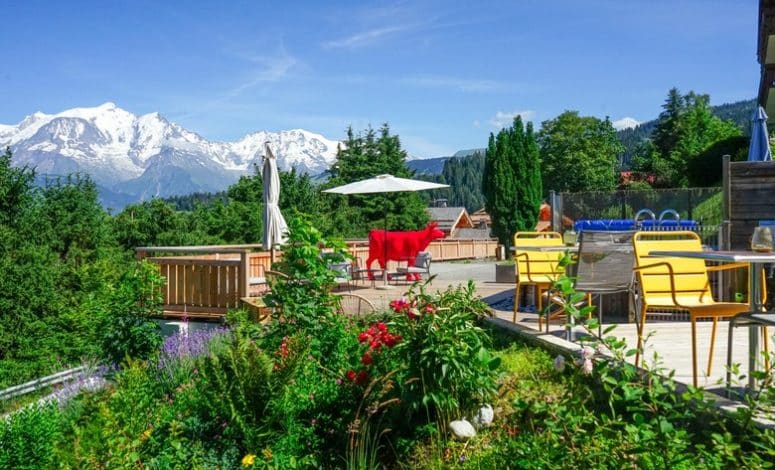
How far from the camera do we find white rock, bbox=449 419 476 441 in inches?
138

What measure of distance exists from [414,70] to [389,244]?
8.66 m

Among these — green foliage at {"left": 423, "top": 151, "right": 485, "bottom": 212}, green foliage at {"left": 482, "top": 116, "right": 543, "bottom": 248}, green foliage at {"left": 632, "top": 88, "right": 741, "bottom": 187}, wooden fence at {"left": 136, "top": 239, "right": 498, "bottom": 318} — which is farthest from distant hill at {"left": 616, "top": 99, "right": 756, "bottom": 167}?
wooden fence at {"left": 136, "top": 239, "right": 498, "bottom": 318}

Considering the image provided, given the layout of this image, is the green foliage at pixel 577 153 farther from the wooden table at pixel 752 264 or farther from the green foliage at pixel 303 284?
the wooden table at pixel 752 264

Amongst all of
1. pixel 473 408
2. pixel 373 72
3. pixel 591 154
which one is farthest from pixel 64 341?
pixel 591 154

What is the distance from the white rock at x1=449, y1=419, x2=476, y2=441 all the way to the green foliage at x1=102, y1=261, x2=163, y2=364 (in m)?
3.15

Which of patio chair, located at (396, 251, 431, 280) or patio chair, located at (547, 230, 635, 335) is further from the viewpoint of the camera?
patio chair, located at (396, 251, 431, 280)

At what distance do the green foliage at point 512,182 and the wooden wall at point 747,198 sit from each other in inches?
769

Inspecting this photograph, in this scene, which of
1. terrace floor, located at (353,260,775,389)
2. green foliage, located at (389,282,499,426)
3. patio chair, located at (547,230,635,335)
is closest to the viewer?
green foliage, located at (389,282,499,426)

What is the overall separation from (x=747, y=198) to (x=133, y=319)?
5665 mm

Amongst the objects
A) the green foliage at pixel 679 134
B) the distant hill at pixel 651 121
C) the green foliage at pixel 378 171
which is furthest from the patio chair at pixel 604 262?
the distant hill at pixel 651 121

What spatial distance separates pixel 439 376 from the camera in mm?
3443

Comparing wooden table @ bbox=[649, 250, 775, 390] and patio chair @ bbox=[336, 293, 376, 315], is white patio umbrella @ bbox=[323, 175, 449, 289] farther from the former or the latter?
wooden table @ bbox=[649, 250, 775, 390]

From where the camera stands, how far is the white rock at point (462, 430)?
349 centimetres

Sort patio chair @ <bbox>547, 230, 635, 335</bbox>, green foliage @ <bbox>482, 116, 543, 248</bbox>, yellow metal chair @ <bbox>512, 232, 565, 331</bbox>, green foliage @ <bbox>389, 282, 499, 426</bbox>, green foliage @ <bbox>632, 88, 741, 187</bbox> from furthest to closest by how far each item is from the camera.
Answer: green foliage @ <bbox>632, 88, 741, 187</bbox>
green foliage @ <bbox>482, 116, 543, 248</bbox>
yellow metal chair @ <bbox>512, 232, 565, 331</bbox>
patio chair @ <bbox>547, 230, 635, 335</bbox>
green foliage @ <bbox>389, 282, 499, 426</bbox>
